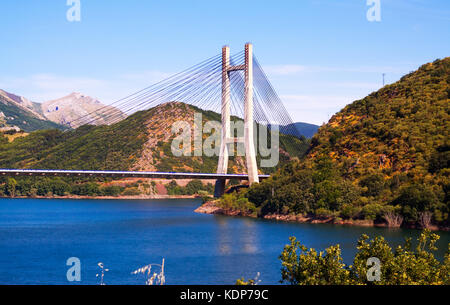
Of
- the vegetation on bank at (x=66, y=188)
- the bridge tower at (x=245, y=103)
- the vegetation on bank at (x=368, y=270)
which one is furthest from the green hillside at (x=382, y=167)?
the vegetation on bank at (x=66, y=188)

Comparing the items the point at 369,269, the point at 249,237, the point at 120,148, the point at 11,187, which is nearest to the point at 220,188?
the point at 249,237

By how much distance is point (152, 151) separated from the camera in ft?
285

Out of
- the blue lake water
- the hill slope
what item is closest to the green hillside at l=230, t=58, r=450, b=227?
the blue lake water

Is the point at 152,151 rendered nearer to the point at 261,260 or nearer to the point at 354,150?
the point at 354,150

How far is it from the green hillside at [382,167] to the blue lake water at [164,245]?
2.65m

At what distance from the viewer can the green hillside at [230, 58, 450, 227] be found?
38.6 meters

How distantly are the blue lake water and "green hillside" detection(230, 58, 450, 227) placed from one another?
2652 mm

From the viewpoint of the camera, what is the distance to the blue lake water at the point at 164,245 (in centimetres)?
2250

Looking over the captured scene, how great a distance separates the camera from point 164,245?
30.2m

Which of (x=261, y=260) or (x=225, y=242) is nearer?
(x=261, y=260)

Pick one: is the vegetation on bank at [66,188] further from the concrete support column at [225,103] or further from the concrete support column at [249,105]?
the concrete support column at [249,105]

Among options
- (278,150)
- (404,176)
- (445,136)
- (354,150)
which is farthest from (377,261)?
(278,150)
